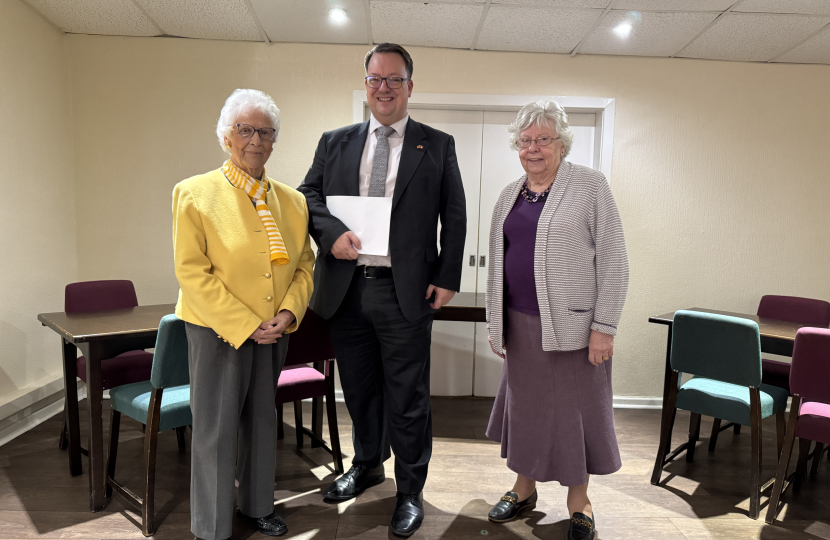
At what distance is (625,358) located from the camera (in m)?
3.87

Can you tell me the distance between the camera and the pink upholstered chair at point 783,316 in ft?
9.46

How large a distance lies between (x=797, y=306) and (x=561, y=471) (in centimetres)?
226

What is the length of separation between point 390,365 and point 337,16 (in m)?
2.26

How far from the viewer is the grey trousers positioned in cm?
176

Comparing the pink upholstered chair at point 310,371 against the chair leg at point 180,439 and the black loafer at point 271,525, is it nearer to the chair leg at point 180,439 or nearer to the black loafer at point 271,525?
the black loafer at point 271,525

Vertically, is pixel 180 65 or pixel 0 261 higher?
pixel 180 65

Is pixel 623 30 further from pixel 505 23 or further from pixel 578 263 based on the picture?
pixel 578 263

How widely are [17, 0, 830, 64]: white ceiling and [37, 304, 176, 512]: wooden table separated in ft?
6.02

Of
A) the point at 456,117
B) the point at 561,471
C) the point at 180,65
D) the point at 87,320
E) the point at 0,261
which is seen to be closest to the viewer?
the point at 561,471

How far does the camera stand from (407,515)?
205cm

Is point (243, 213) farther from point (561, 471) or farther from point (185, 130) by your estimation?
point (185, 130)

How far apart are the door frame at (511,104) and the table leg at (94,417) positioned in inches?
88.5

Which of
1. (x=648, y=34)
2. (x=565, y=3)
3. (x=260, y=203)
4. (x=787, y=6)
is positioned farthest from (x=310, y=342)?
(x=787, y=6)

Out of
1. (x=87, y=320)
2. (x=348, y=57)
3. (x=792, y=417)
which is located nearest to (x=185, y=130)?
(x=348, y=57)
